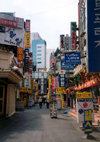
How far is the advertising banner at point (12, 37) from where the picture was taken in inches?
830

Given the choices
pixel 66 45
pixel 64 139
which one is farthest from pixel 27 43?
pixel 64 139

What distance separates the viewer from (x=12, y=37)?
70.2 ft

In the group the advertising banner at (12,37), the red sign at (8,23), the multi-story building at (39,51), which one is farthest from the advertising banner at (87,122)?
the multi-story building at (39,51)

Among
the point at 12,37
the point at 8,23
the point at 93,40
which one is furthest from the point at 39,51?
the point at 93,40

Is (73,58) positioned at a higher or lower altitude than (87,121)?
higher

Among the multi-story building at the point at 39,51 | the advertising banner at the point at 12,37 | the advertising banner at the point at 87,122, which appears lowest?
the advertising banner at the point at 87,122

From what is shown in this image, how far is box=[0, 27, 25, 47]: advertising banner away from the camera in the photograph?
21087 millimetres

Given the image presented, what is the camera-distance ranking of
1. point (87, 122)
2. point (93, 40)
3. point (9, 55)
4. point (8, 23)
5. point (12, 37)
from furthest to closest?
1. point (8, 23)
2. point (12, 37)
3. point (9, 55)
4. point (93, 40)
5. point (87, 122)

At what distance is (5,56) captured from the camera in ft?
49.2

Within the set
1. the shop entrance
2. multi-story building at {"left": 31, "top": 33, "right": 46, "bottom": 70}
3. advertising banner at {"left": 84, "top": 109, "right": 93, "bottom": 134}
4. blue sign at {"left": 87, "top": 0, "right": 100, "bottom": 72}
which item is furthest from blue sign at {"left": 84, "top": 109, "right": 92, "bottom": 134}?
multi-story building at {"left": 31, "top": 33, "right": 46, "bottom": 70}

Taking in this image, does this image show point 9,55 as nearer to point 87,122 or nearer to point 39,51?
point 87,122

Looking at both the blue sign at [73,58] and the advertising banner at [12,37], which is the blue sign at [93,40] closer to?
the blue sign at [73,58]

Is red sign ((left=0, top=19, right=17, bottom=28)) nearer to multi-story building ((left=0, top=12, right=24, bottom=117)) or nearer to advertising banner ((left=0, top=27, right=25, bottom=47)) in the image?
multi-story building ((left=0, top=12, right=24, bottom=117))

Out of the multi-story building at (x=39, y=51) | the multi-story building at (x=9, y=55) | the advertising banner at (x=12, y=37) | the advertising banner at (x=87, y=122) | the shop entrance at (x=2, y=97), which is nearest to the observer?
the advertising banner at (x=87, y=122)
